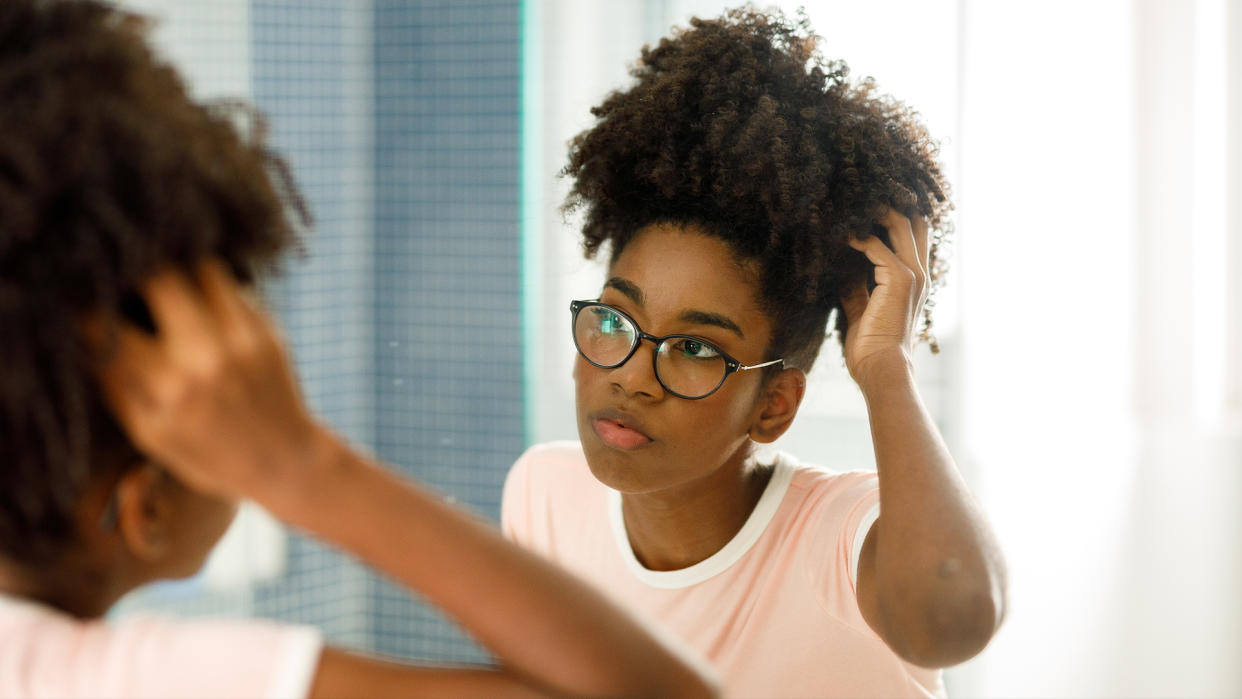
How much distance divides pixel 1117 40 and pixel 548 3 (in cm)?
117

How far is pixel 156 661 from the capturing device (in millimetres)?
571

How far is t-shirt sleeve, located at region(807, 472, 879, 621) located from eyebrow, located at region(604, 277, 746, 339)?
0.19m

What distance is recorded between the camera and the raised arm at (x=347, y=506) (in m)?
0.50

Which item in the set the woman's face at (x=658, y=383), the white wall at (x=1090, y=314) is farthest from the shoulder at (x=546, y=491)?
the white wall at (x=1090, y=314)

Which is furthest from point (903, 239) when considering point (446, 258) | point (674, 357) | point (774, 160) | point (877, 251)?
point (446, 258)

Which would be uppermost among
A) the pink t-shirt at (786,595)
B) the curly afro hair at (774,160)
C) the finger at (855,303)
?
the curly afro hair at (774,160)

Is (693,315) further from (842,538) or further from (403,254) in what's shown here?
(403,254)

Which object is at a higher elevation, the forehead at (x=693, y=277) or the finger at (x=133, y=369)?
the forehead at (x=693, y=277)

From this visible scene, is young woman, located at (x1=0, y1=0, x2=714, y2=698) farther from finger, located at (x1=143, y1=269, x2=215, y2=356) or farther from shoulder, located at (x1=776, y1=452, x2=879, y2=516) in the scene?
shoulder, located at (x1=776, y1=452, x2=879, y2=516)

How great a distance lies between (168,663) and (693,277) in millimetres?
625

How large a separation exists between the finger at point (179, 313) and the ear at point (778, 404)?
0.71 m

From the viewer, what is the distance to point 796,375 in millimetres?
1151

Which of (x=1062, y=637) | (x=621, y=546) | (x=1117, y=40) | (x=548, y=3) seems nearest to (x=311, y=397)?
(x=548, y=3)

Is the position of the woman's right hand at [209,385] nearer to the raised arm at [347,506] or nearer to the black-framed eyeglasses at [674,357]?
the raised arm at [347,506]
